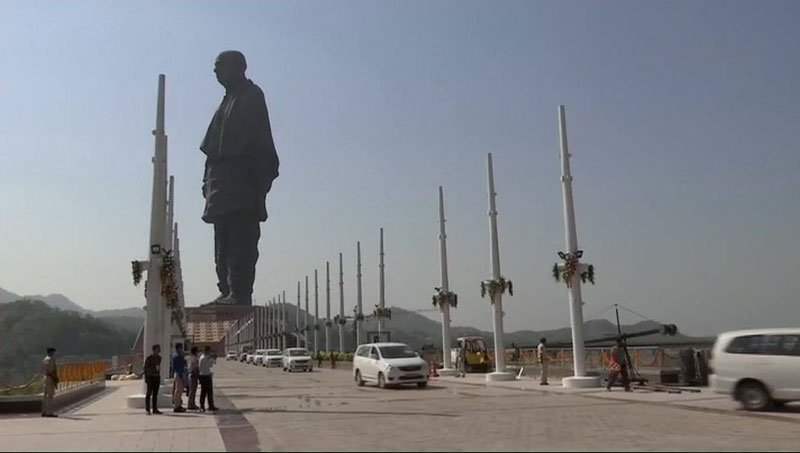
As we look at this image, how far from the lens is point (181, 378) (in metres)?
18.4

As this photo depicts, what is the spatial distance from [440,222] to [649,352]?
1339cm

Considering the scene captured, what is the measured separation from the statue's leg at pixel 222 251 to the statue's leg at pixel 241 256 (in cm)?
108

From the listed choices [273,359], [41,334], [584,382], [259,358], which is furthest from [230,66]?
[584,382]

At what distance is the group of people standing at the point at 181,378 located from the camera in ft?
57.9

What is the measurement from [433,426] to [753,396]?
24.6 ft

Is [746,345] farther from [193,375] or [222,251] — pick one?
[222,251]

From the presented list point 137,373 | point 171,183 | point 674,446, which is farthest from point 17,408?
point 137,373

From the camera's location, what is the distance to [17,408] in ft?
62.9

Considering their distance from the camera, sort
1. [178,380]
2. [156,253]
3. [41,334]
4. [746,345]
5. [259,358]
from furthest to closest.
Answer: [41,334]
[259,358]
[156,253]
[178,380]
[746,345]

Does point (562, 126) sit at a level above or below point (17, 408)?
above

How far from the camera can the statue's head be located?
342 ft

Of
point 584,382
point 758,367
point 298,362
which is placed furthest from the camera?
point 298,362

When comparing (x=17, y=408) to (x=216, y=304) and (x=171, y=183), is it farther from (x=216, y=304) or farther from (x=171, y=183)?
(x=216, y=304)

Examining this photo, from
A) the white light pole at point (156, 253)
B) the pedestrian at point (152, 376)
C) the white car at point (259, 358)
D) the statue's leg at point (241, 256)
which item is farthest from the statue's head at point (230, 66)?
the pedestrian at point (152, 376)
